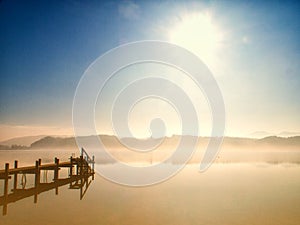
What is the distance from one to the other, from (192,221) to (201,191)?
16859 millimetres

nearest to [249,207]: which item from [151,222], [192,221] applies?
[192,221]

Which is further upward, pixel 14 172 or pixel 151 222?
pixel 14 172

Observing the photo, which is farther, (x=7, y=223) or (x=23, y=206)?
(x=23, y=206)

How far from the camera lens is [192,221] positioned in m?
26.7

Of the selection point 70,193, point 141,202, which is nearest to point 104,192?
point 70,193

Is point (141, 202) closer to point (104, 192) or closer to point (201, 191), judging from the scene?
point (104, 192)

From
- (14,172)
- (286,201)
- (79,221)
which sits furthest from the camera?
(286,201)

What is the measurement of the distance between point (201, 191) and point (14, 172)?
32.6m

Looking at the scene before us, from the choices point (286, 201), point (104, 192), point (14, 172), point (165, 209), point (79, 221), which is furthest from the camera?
point (104, 192)

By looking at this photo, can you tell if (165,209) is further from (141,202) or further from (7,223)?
(7,223)

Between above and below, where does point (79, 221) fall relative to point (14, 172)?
below

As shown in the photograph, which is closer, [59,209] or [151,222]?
[151,222]

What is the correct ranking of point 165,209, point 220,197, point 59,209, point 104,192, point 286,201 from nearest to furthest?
point 59,209, point 165,209, point 286,201, point 220,197, point 104,192

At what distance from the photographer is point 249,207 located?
3188cm
